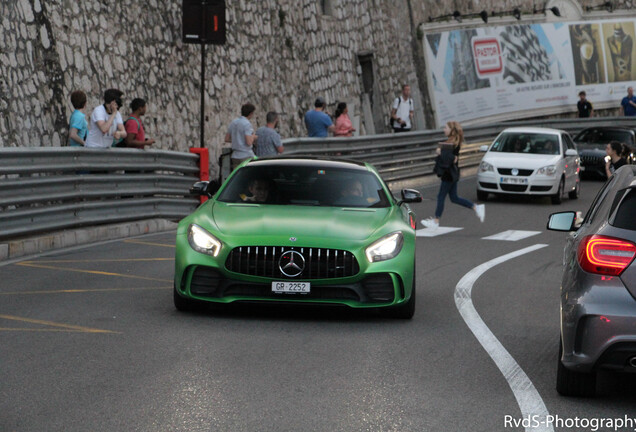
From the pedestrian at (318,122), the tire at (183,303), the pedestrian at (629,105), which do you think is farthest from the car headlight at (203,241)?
the pedestrian at (629,105)

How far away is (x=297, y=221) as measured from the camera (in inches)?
371

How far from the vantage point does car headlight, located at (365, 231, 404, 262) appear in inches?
362

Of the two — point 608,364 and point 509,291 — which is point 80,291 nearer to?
point 509,291

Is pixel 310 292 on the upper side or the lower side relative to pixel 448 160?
upper

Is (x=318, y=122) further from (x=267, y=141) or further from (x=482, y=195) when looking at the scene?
(x=482, y=195)

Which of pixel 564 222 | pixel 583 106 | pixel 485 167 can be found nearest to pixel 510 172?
pixel 485 167

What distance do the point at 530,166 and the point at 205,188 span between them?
14.2 meters

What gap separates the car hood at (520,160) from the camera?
23969 millimetres

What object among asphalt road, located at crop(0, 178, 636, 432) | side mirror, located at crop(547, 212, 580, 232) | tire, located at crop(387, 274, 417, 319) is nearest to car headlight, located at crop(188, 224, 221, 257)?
asphalt road, located at crop(0, 178, 636, 432)

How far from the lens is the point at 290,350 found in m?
7.91

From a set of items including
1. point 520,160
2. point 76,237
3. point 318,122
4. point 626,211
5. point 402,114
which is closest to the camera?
point 626,211

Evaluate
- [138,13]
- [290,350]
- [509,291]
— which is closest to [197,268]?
[290,350]

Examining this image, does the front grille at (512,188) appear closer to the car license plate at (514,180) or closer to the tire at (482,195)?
the car license plate at (514,180)

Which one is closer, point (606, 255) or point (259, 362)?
point (606, 255)
